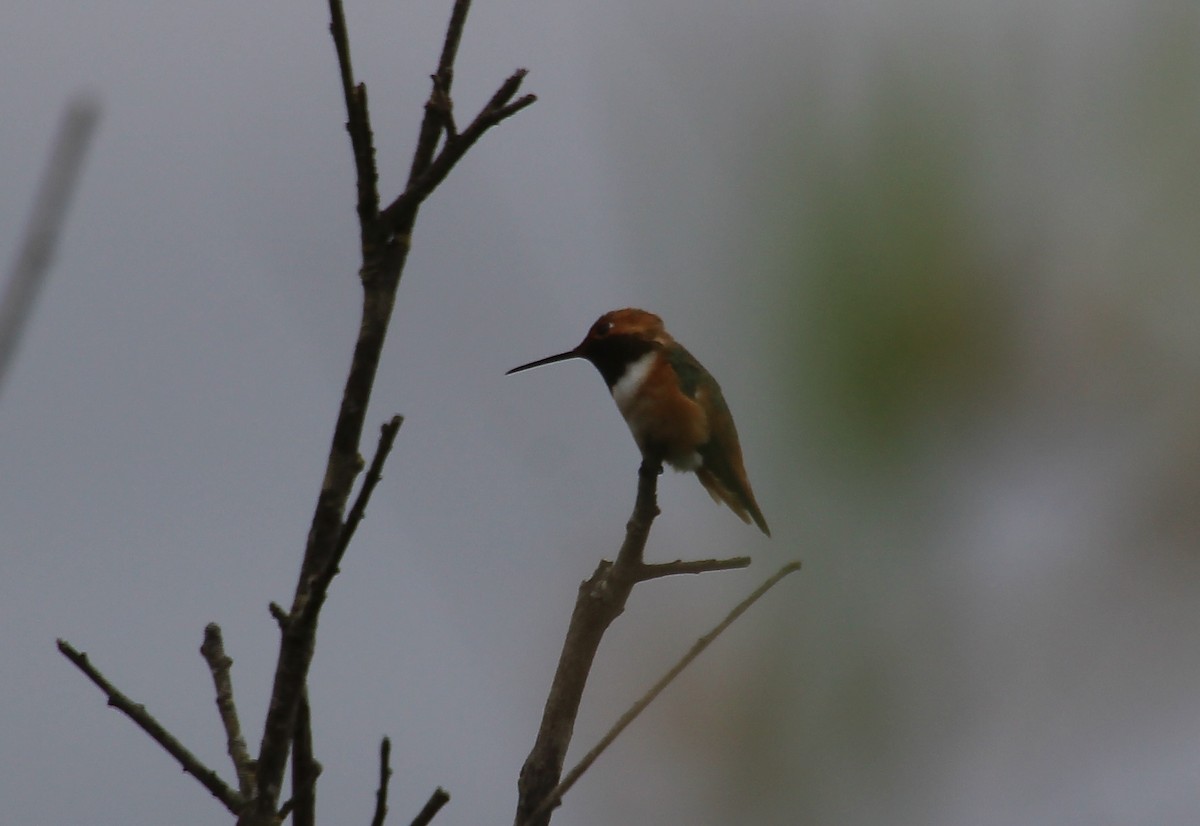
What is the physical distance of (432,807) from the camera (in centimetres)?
200

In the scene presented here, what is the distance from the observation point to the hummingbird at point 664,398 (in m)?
5.54

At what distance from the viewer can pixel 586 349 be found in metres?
6.33

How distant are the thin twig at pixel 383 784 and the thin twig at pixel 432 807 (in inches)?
2.0

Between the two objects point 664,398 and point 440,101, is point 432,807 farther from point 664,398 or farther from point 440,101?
point 664,398

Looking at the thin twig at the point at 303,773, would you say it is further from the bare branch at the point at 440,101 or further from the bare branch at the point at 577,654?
the bare branch at the point at 440,101

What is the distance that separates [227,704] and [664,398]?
11.5ft

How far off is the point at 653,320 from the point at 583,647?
11.0 ft

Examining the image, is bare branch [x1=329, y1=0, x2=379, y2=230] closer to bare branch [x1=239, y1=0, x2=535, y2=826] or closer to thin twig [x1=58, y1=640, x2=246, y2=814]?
bare branch [x1=239, y1=0, x2=535, y2=826]

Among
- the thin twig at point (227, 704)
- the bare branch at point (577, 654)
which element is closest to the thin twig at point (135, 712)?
the thin twig at point (227, 704)

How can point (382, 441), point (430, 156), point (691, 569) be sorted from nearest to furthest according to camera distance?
point (382, 441)
point (430, 156)
point (691, 569)

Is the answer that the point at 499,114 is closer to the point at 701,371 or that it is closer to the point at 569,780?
the point at 569,780

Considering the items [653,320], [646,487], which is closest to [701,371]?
[653,320]

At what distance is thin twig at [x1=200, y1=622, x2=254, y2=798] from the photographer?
223 centimetres

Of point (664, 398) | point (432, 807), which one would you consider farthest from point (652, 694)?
point (664, 398)
